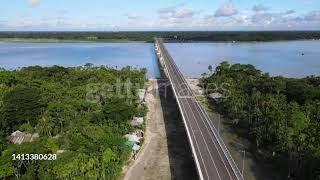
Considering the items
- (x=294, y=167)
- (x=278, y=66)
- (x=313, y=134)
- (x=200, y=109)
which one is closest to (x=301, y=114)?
(x=313, y=134)

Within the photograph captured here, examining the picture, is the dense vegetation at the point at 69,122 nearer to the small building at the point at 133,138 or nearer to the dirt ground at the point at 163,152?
the small building at the point at 133,138

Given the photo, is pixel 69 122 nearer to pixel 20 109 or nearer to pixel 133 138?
pixel 20 109

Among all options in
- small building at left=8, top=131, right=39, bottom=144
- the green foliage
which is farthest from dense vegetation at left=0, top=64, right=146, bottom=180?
small building at left=8, top=131, right=39, bottom=144

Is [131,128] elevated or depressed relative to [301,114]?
depressed

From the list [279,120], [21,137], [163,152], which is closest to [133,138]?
[163,152]

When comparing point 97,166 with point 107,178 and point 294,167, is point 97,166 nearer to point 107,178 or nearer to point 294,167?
point 107,178

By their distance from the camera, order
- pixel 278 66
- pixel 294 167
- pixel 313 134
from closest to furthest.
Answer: pixel 294 167 < pixel 313 134 < pixel 278 66

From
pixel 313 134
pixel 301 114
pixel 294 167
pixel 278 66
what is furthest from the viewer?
pixel 278 66

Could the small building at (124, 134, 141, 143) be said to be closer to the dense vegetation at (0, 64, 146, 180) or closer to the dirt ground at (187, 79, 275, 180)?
the dense vegetation at (0, 64, 146, 180)
